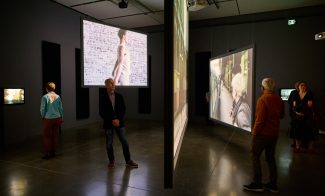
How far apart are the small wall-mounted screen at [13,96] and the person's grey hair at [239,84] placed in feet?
15.2

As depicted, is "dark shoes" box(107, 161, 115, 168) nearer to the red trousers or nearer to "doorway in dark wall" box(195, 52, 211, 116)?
the red trousers

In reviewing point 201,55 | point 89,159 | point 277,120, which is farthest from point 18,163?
point 201,55

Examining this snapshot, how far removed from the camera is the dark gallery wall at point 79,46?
17.3 ft

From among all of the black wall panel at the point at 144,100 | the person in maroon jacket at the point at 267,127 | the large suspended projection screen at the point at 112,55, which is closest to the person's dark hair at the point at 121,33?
the large suspended projection screen at the point at 112,55

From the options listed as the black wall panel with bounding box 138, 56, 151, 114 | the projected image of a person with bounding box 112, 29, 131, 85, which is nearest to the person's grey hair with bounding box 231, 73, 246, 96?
the projected image of a person with bounding box 112, 29, 131, 85

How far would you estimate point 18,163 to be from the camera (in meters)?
3.83

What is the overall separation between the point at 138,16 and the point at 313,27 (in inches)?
199

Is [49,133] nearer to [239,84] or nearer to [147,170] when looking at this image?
[147,170]

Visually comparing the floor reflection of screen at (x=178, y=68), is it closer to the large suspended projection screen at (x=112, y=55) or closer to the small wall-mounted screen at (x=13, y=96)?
the large suspended projection screen at (x=112, y=55)

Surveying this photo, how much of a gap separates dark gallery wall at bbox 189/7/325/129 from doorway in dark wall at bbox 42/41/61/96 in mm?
4649

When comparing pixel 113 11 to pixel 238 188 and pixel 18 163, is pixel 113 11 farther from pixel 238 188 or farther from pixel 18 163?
pixel 238 188

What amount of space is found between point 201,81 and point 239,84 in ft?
11.8

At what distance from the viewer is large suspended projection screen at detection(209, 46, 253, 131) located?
4.02m

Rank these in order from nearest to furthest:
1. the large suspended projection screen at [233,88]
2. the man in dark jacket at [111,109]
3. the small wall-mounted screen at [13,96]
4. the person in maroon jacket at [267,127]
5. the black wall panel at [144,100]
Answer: the person in maroon jacket at [267,127] < the man in dark jacket at [111,109] < the large suspended projection screen at [233,88] < the small wall-mounted screen at [13,96] < the black wall panel at [144,100]
